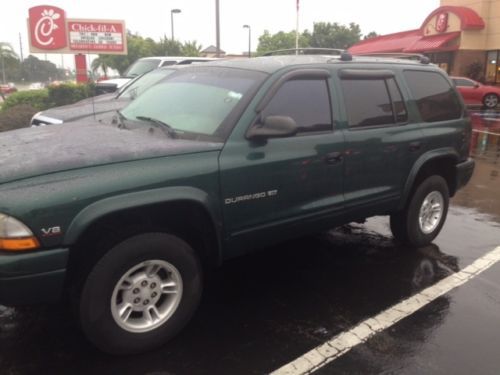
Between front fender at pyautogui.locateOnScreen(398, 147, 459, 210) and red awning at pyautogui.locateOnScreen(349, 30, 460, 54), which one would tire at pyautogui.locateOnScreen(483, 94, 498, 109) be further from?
front fender at pyautogui.locateOnScreen(398, 147, 459, 210)

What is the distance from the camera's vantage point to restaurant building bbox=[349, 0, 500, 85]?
26.7m

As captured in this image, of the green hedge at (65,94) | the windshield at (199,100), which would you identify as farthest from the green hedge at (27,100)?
the windshield at (199,100)

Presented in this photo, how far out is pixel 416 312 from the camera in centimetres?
369

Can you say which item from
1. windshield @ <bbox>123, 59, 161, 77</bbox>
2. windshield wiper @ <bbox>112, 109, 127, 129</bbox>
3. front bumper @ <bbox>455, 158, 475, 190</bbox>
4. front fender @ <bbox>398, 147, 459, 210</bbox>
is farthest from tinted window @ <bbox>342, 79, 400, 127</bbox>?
windshield @ <bbox>123, 59, 161, 77</bbox>

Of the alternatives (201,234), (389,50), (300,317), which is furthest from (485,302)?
(389,50)

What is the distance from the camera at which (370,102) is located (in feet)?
13.8

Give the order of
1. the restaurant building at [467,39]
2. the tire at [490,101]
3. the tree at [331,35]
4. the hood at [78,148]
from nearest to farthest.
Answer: the hood at [78,148] → the tire at [490,101] → the restaurant building at [467,39] → the tree at [331,35]

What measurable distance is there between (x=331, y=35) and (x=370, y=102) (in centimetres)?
7139

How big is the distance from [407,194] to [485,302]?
1180 millimetres

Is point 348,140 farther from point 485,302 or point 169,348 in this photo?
point 169,348

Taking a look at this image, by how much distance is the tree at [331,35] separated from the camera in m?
71.2

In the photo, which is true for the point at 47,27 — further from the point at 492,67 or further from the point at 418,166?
the point at 492,67

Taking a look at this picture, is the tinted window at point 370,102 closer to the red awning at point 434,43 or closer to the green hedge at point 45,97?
the green hedge at point 45,97

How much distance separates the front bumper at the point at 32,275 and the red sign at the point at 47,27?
2338cm
